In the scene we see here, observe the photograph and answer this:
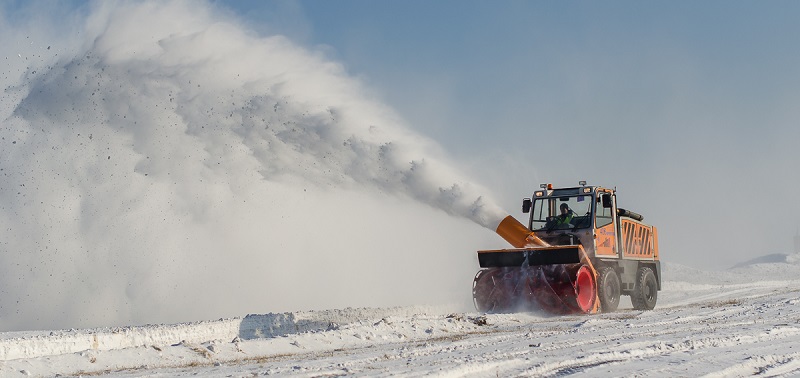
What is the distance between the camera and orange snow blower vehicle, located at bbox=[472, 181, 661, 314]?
48.5ft

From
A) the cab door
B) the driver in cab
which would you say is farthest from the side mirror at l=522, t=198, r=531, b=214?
the cab door

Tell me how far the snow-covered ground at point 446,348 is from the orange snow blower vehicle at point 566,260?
0.96 m

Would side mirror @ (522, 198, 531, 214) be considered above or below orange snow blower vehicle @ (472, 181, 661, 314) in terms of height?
above

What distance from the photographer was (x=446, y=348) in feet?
30.2

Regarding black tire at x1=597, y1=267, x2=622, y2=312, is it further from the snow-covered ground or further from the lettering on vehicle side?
the snow-covered ground

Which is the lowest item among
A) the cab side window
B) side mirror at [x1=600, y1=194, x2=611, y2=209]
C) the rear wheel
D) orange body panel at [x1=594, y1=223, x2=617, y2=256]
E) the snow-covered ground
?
the snow-covered ground

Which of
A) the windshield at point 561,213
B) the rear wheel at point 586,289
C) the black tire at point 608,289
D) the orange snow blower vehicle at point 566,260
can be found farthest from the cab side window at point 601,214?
the rear wheel at point 586,289

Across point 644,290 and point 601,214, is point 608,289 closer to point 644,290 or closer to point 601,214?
point 601,214

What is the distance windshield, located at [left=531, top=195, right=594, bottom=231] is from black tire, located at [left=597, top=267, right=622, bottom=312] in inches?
40.0

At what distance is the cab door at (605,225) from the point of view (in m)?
15.7

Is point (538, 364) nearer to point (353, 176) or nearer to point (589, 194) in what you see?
point (589, 194)

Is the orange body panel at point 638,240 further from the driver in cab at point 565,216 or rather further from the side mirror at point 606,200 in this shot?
the driver in cab at point 565,216

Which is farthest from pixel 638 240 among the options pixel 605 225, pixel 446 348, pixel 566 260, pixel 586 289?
pixel 446 348

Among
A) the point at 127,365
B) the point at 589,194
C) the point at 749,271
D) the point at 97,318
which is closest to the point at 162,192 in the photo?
the point at 97,318
